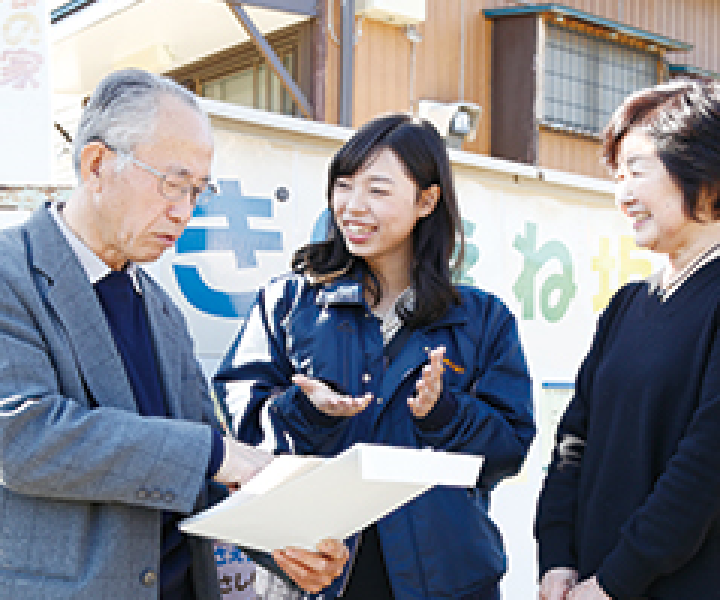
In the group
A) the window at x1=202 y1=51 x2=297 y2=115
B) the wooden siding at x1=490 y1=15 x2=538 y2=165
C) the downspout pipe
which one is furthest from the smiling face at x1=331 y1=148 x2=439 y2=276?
the wooden siding at x1=490 y1=15 x2=538 y2=165

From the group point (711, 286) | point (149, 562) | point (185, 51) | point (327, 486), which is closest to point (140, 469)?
point (149, 562)

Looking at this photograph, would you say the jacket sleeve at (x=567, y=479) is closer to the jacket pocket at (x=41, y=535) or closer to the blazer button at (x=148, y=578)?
the blazer button at (x=148, y=578)

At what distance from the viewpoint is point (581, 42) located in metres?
11.6

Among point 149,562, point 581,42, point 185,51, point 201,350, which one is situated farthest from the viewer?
point 581,42

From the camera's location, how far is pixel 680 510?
213cm

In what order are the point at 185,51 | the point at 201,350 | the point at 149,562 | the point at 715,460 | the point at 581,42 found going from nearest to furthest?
the point at 149,562, the point at 715,460, the point at 201,350, the point at 185,51, the point at 581,42

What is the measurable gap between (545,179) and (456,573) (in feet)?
7.42

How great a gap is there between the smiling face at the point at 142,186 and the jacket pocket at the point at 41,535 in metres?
0.58

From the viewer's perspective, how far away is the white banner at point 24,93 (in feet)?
9.39

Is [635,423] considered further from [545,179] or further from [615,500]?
[545,179]

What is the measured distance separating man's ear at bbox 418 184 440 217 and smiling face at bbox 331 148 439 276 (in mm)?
62

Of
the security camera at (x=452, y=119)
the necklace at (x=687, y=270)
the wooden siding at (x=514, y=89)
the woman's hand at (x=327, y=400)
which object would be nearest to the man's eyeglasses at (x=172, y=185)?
the woman's hand at (x=327, y=400)

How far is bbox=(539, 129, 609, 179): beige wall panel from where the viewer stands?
1112 centimetres

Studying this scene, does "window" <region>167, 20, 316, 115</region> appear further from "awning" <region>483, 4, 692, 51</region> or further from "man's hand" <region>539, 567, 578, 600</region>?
"man's hand" <region>539, 567, 578, 600</region>
